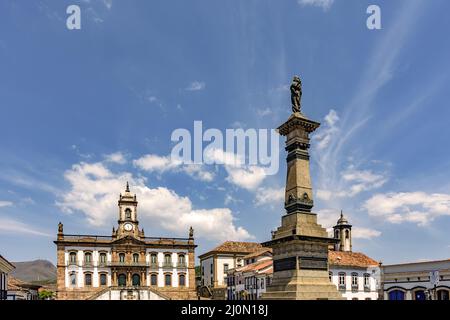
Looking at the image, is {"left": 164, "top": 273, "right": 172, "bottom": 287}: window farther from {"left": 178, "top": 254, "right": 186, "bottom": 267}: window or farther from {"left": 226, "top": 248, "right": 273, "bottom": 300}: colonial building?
{"left": 226, "top": 248, "right": 273, "bottom": 300}: colonial building

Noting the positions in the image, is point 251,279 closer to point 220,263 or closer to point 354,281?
point 354,281

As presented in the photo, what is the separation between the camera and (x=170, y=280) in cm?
5859

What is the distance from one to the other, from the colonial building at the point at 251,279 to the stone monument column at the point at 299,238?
21.6m

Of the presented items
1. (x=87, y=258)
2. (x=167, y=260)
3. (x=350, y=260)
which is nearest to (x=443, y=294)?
(x=350, y=260)

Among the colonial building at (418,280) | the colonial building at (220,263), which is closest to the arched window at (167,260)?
the colonial building at (220,263)

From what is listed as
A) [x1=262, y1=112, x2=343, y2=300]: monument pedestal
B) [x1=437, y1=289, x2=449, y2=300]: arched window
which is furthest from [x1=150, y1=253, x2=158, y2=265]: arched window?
[x1=262, y1=112, x2=343, y2=300]: monument pedestal

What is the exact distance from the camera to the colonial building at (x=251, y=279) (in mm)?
44625

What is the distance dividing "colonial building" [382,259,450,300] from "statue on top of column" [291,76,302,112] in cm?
2047

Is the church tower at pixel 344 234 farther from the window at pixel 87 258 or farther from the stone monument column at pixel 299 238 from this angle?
the stone monument column at pixel 299 238

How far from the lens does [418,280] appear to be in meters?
35.7
